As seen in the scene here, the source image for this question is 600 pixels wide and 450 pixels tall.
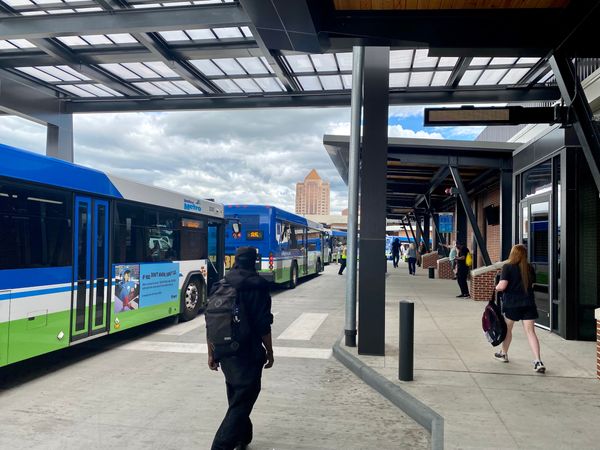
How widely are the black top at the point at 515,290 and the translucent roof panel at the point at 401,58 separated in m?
5.72

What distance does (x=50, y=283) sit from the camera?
6.58 metres

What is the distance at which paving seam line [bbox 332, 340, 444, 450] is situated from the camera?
4.57 metres

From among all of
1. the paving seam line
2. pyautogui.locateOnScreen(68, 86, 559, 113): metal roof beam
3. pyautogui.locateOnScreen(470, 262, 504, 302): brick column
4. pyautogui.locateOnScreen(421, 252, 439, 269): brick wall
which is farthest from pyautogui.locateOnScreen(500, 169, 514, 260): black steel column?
pyautogui.locateOnScreen(421, 252, 439, 269): brick wall

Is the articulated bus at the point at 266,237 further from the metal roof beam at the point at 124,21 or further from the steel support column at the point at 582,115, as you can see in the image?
the steel support column at the point at 582,115

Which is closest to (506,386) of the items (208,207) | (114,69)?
(208,207)

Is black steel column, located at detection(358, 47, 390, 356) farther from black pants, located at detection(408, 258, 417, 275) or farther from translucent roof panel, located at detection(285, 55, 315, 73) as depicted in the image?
black pants, located at detection(408, 258, 417, 275)

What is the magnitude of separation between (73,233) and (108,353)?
7.19 feet

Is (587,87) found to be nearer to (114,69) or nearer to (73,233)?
(73,233)

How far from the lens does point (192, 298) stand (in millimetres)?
11625

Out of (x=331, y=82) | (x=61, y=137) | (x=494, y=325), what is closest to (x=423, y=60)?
(x=331, y=82)

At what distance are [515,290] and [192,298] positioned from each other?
744 cm

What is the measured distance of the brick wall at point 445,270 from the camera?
24016 millimetres

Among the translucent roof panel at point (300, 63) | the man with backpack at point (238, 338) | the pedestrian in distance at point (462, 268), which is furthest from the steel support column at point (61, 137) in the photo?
the man with backpack at point (238, 338)

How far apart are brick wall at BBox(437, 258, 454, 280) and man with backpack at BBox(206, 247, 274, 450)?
2131 centimetres
